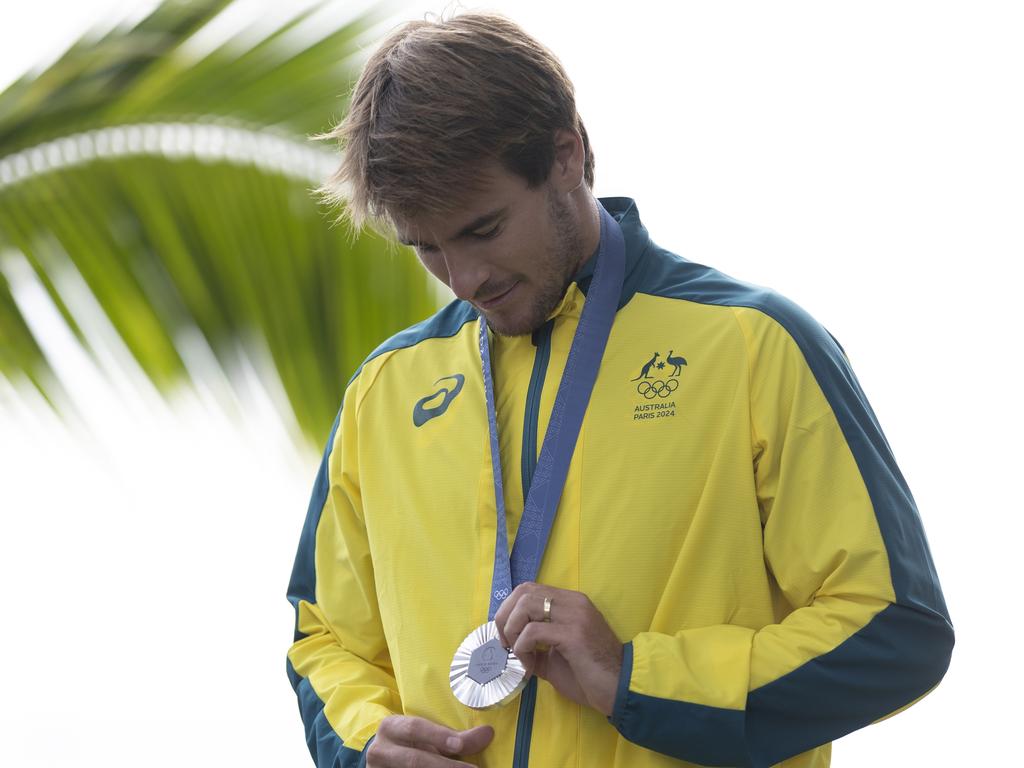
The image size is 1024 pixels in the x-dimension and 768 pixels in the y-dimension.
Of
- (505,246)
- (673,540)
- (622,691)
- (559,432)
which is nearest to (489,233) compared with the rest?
(505,246)

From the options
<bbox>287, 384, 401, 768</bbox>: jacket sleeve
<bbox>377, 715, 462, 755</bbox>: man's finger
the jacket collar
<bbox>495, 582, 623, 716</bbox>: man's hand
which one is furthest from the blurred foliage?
<bbox>495, 582, 623, 716</bbox>: man's hand

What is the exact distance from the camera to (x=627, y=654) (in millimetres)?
1228

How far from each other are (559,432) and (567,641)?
25 centimetres

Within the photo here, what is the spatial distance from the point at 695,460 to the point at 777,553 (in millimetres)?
130

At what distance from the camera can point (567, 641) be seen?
1218 mm

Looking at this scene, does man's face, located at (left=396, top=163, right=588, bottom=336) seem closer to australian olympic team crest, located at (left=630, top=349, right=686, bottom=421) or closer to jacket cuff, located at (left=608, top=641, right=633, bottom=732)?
australian olympic team crest, located at (left=630, top=349, right=686, bottom=421)

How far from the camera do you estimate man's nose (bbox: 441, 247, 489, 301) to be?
4.58 feet

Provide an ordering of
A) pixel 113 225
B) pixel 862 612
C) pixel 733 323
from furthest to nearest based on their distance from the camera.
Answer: pixel 113 225 < pixel 733 323 < pixel 862 612

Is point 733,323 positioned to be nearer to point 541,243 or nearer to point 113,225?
point 541,243

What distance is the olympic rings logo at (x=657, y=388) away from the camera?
134 centimetres

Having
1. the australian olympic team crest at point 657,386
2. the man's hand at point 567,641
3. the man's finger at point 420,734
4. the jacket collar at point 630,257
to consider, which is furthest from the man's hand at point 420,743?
the jacket collar at point 630,257

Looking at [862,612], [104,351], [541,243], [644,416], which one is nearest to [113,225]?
[104,351]

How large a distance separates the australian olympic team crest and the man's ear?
0.24 metres

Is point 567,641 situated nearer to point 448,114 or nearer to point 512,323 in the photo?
point 512,323
